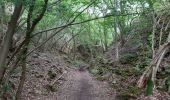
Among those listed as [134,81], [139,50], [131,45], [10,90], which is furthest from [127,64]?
[10,90]

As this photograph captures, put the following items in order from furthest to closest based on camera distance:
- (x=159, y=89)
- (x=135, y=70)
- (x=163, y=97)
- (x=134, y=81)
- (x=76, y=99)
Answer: (x=135, y=70) → (x=134, y=81) → (x=76, y=99) → (x=159, y=89) → (x=163, y=97)

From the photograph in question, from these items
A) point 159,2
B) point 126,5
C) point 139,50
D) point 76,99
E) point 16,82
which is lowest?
point 76,99

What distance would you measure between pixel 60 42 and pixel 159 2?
2527cm

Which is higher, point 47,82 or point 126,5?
point 126,5

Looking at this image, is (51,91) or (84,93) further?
(51,91)

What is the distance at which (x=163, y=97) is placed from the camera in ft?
37.6

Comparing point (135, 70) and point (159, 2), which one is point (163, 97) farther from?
point (159, 2)

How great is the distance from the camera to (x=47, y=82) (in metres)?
16.7

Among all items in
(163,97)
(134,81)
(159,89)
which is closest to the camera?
(163,97)

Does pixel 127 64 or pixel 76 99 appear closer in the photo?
pixel 76 99

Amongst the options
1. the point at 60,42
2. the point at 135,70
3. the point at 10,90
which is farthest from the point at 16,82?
the point at 60,42

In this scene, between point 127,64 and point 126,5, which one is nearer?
point 126,5

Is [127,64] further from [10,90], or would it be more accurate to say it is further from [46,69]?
[10,90]

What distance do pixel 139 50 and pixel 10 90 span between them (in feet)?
37.2
